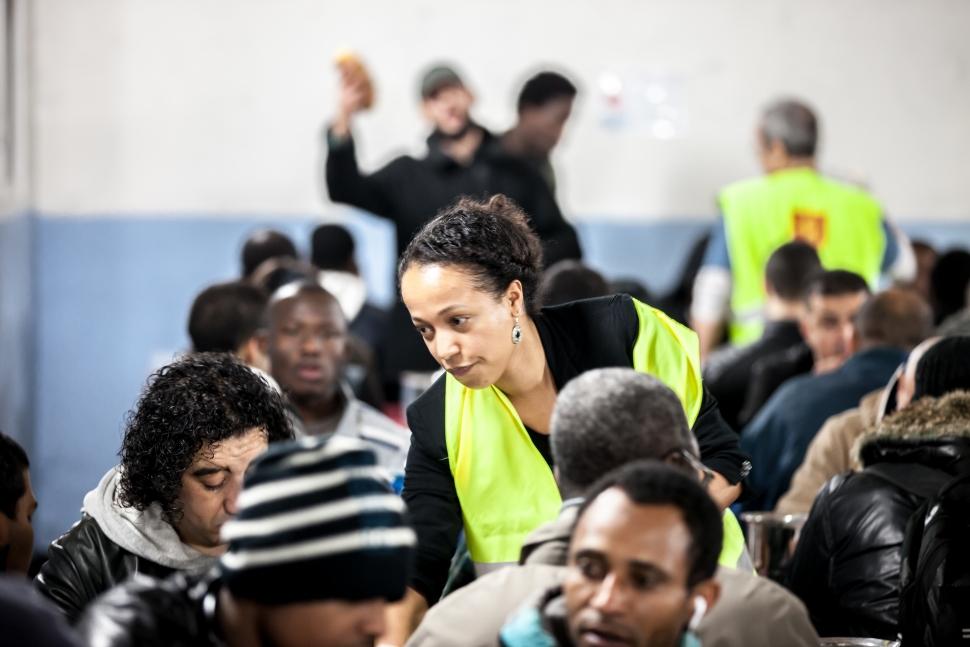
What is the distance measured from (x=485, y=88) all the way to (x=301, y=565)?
573cm

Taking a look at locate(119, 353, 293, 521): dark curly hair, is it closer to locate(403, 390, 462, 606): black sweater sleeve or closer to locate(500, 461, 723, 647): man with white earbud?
locate(403, 390, 462, 606): black sweater sleeve

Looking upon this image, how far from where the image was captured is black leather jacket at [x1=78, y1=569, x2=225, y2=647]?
178cm

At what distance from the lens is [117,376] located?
714 cm

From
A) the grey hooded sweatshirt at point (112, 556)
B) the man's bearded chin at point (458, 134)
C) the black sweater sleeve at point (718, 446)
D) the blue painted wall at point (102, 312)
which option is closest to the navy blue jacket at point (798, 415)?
the black sweater sleeve at point (718, 446)

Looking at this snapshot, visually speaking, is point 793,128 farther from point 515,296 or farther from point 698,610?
point 698,610

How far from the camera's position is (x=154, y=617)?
1.81m

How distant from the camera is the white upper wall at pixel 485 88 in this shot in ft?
23.1

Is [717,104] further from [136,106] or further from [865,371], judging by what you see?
[865,371]

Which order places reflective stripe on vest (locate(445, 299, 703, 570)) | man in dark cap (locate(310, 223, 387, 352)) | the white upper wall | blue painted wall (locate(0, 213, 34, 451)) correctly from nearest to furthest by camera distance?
reflective stripe on vest (locate(445, 299, 703, 570)) → man in dark cap (locate(310, 223, 387, 352)) → blue painted wall (locate(0, 213, 34, 451)) → the white upper wall

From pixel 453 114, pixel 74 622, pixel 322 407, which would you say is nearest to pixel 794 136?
pixel 453 114

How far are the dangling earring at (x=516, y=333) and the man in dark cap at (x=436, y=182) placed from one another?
2.56m

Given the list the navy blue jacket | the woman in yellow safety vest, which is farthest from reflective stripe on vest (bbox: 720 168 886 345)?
the woman in yellow safety vest

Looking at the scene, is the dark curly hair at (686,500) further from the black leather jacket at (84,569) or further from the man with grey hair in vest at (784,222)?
the man with grey hair in vest at (784,222)

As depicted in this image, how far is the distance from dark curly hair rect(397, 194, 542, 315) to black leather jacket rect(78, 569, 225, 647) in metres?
0.81
